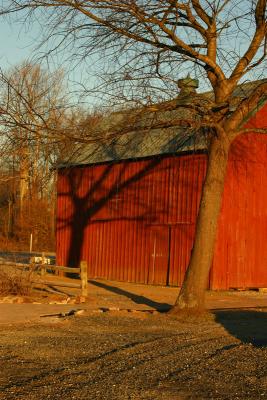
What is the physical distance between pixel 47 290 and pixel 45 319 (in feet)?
20.1

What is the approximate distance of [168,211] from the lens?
24000mm

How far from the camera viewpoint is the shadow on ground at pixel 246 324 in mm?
11547

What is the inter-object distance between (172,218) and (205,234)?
9338mm

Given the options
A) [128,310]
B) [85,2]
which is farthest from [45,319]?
[85,2]

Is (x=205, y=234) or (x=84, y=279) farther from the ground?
(x=205, y=234)

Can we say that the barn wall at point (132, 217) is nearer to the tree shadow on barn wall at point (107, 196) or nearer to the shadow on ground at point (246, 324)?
the tree shadow on barn wall at point (107, 196)

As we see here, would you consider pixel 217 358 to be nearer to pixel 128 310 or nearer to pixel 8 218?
pixel 128 310

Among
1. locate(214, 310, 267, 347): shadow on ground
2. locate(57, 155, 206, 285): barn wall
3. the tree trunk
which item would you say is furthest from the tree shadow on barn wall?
locate(214, 310, 267, 347): shadow on ground

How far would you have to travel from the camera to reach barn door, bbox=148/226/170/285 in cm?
2379

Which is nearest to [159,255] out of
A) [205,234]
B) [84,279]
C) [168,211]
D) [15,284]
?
[168,211]

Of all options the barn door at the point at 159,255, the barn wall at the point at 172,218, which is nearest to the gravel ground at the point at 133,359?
the barn wall at the point at 172,218

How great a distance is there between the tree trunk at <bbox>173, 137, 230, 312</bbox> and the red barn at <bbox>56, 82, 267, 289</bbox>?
6.64m

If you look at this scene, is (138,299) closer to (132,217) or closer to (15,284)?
(15,284)

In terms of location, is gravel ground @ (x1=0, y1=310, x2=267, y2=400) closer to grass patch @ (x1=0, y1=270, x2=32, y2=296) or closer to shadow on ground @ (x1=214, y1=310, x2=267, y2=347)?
shadow on ground @ (x1=214, y1=310, x2=267, y2=347)
